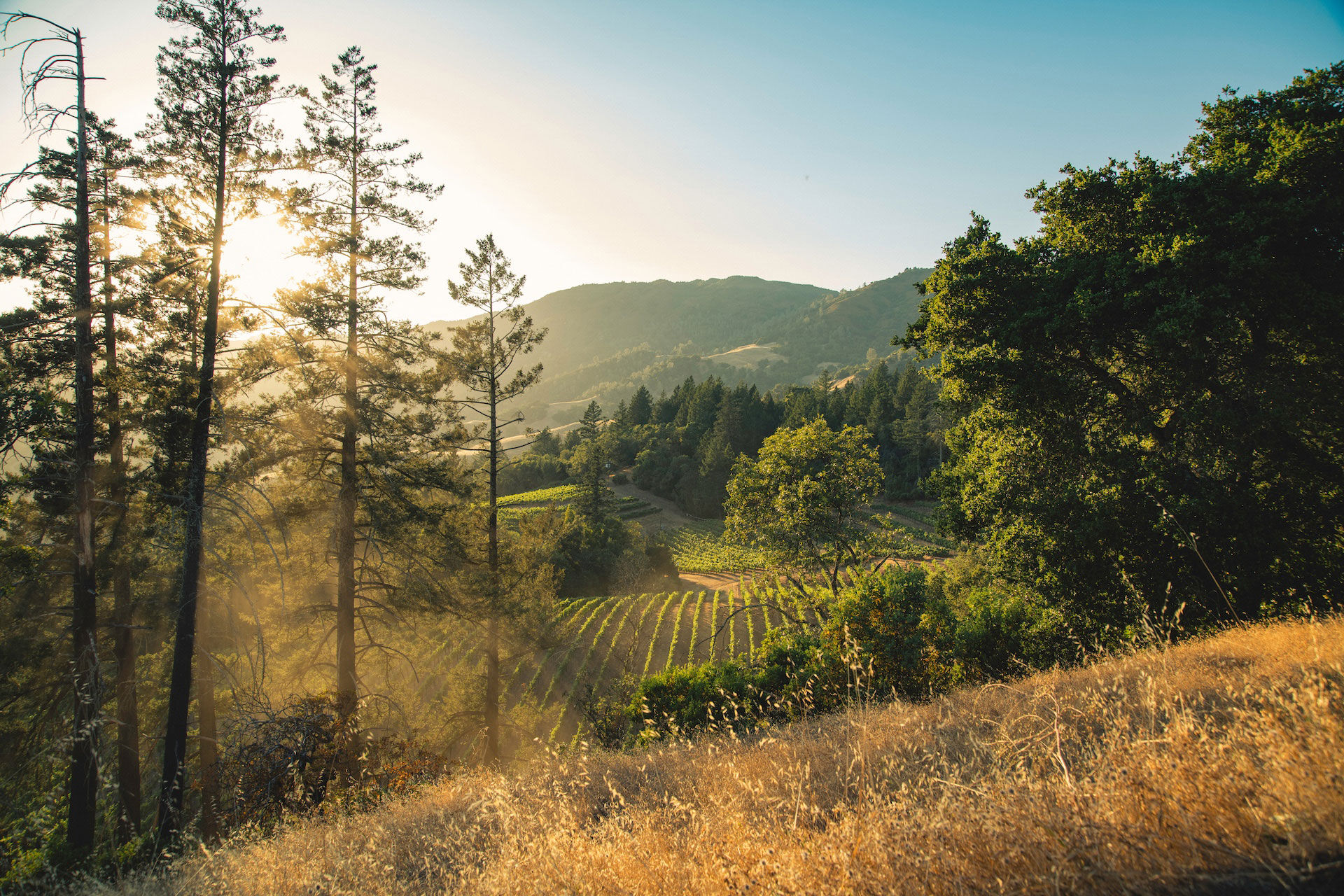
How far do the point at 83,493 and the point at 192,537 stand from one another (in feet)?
5.33

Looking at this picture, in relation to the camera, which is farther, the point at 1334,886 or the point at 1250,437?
the point at 1250,437

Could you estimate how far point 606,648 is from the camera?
2934cm

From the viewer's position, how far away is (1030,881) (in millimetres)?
2150

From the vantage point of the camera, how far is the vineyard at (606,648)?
23406mm

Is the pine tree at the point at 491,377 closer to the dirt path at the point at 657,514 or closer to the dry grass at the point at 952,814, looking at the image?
the dry grass at the point at 952,814

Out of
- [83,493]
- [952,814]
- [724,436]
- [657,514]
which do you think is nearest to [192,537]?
[83,493]

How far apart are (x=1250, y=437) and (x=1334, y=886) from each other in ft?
36.6

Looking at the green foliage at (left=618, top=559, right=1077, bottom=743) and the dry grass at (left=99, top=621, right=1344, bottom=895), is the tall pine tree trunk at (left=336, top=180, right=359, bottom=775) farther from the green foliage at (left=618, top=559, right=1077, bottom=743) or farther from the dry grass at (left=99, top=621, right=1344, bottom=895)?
the green foliage at (left=618, top=559, right=1077, bottom=743)

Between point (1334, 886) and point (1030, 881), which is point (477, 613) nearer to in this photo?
point (1030, 881)

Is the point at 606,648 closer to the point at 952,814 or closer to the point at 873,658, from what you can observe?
the point at 873,658

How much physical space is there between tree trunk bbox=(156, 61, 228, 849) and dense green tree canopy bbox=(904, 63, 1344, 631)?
536 inches

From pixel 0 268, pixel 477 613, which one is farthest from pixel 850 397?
pixel 0 268

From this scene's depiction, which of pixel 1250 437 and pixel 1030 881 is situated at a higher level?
pixel 1250 437

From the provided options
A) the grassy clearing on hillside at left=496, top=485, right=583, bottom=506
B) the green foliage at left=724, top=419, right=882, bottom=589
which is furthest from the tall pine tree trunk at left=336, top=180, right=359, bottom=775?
the grassy clearing on hillside at left=496, top=485, right=583, bottom=506
